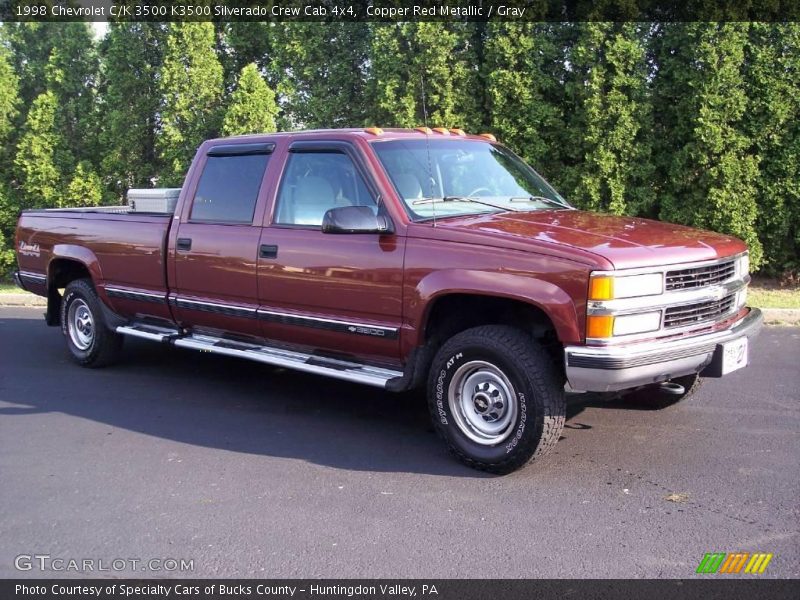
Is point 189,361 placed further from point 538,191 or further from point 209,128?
point 209,128

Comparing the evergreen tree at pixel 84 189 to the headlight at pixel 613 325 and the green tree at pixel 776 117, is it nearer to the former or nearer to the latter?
the green tree at pixel 776 117

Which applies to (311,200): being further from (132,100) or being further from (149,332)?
(132,100)

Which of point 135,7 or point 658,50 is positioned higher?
point 135,7

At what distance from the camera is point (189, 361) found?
7.88 metres

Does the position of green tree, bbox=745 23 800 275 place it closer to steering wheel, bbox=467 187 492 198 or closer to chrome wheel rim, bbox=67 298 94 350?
steering wheel, bbox=467 187 492 198

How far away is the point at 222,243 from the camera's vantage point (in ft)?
19.6

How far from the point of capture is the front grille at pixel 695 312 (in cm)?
442

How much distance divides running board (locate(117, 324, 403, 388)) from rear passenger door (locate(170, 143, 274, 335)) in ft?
0.44

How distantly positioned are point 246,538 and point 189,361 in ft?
14.1

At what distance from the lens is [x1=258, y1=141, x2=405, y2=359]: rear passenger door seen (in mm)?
5039

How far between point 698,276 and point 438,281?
5.00 feet
